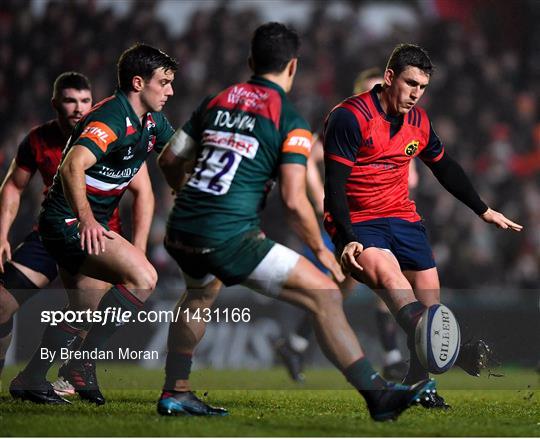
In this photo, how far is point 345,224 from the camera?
237 inches

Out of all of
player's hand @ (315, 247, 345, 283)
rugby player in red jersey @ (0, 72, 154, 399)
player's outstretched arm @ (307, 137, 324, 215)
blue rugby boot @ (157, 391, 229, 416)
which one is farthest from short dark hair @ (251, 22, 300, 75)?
player's outstretched arm @ (307, 137, 324, 215)

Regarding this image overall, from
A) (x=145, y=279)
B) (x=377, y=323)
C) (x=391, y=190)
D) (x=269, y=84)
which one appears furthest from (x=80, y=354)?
(x=377, y=323)

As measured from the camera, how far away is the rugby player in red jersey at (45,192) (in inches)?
275

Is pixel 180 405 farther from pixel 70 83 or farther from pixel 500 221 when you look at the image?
pixel 70 83

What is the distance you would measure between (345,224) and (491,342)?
1.38 meters

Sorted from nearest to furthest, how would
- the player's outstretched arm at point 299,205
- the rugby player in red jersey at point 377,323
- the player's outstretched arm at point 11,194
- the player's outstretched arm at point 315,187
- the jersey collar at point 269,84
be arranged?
the player's outstretched arm at point 299,205 → the jersey collar at point 269,84 → the player's outstretched arm at point 11,194 → the rugby player in red jersey at point 377,323 → the player's outstretched arm at point 315,187

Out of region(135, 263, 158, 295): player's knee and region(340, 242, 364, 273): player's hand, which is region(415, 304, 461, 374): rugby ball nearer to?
region(340, 242, 364, 273): player's hand

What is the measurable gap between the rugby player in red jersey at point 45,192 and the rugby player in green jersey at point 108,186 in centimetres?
48

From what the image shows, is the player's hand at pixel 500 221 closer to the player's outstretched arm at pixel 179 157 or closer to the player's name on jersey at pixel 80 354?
the player's outstretched arm at pixel 179 157

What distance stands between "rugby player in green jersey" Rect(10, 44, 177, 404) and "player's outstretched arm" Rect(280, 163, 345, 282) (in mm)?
1115

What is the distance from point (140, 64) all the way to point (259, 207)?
4.26 ft

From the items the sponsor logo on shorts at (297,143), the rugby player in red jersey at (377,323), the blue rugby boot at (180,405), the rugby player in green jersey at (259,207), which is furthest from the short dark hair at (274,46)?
the rugby player in red jersey at (377,323)

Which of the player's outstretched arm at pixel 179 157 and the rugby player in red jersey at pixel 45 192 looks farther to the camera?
the rugby player in red jersey at pixel 45 192

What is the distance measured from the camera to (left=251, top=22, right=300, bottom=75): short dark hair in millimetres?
5297
